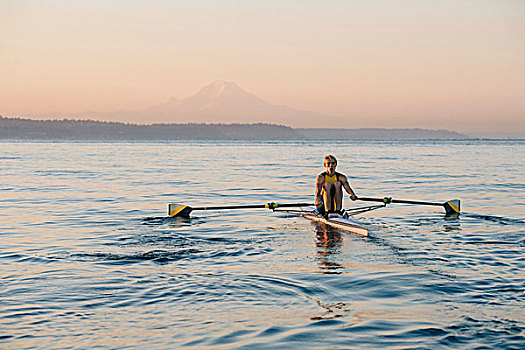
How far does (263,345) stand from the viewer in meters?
8.21

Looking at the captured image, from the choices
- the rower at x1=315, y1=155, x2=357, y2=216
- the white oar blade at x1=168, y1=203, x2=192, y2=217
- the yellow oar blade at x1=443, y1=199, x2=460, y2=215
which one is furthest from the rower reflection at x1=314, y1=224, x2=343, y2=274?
the yellow oar blade at x1=443, y1=199, x2=460, y2=215

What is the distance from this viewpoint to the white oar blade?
21375 millimetres

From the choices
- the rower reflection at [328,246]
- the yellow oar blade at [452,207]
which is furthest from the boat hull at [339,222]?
the yellow oar blade at [452,207]

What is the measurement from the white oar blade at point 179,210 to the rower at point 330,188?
17.2ft

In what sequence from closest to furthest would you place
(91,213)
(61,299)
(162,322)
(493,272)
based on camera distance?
(162,322), (61,299), (493,272), (91,213)

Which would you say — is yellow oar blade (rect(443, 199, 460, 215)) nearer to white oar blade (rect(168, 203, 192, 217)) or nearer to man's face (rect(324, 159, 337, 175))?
man's face (rect(324, 159, 337, 175))

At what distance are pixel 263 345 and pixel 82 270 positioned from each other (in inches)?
229

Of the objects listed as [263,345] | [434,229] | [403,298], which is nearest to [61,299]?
[263,345]

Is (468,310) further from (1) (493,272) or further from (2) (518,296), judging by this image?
(1) (493,272)

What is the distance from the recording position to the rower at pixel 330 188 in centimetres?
1788

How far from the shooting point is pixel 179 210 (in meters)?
21.4

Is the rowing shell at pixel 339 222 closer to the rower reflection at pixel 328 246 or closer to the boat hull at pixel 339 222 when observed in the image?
the boat hull at pixel 339 222

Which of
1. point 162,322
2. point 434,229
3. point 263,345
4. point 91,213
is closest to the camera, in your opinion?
point 263,345

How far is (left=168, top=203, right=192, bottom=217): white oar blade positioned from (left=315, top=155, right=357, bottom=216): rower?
5.23 metres
